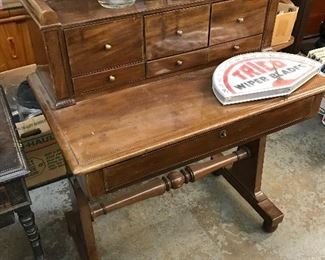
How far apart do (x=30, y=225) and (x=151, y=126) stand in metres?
0.54

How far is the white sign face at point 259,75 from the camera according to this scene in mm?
1164

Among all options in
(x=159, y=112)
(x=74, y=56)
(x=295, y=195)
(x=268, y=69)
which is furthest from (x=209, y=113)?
(x=295, y=195)

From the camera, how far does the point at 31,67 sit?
199 cm

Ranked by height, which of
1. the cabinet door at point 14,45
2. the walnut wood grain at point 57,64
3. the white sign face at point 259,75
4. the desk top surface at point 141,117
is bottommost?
the cabinet door at point 14,45

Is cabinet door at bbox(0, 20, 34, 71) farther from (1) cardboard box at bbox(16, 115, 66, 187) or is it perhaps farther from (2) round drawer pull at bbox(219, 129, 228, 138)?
(2) round drawer pull at bbox(219, 129, 228, 138)

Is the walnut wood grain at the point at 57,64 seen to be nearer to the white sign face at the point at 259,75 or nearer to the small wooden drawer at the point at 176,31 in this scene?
the small wooden drawer at the point at 176,31

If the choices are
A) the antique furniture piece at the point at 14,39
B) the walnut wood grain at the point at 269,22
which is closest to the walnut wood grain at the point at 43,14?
the walnut wood grain at the point at 269,22

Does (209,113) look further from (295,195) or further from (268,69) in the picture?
(295,195)

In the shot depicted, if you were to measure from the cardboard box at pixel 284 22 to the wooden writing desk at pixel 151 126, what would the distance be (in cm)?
89

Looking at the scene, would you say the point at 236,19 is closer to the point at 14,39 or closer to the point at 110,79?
the point at 110,79

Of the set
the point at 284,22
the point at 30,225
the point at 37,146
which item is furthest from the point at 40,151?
the point at 284,22

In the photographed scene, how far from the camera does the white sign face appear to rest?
1.16 m

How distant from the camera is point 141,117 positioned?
44.3 inches

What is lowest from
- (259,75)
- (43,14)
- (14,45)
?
(14,45)
